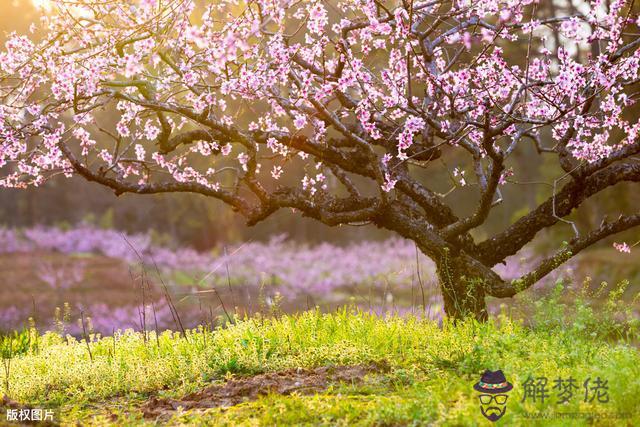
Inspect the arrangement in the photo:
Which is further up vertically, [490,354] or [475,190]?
[475,190]

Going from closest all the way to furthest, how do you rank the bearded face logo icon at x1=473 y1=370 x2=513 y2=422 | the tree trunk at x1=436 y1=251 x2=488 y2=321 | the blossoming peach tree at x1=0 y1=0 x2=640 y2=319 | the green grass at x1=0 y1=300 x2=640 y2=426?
the bearded face logo icon at x1=473 y1=370 x2=513 y2=422, the green grass at x1=0 y1=300 x2=640 y2=426, the blossoming peach tree at x1=0 y1=0 x2=640 y2=319, the tree trunk at x1=436 y1=251 x2=488 y2=321

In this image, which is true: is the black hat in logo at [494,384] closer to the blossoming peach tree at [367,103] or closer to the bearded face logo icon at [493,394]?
the bearded face logo icon at [493,394]

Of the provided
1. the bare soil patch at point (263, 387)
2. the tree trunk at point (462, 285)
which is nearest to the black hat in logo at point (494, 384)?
the bare soil patch at point (263, 387)

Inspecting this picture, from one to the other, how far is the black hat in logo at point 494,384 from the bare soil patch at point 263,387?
46.5 inches

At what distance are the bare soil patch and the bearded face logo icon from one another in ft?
3.93

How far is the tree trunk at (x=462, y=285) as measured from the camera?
7727 mm

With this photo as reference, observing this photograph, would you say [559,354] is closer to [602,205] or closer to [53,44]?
[53,44]

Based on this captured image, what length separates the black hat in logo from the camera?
4719mm

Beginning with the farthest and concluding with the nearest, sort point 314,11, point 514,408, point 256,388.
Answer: point 314,11, point 256,388, point 514,408

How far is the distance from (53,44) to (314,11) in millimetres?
2980

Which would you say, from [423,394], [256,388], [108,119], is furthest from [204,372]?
[108,119]

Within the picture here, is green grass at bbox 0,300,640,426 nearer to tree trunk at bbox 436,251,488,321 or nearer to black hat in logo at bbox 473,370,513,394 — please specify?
black hat in logo at bbox 473,370,513,394

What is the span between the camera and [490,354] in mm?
5941

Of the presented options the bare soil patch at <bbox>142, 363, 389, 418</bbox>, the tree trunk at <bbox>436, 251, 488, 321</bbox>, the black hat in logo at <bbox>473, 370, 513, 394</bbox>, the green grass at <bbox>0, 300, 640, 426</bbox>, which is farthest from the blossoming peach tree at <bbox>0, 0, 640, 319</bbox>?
the black hat in logo at <bbox>473, 370, 513, 394</bbox>
